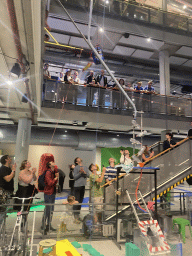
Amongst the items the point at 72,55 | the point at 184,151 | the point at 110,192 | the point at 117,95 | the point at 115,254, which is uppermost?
the point at 72,55

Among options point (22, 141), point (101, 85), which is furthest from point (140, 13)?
point (22, 141)

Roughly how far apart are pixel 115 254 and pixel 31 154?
23.7 ft

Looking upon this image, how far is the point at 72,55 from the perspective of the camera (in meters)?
9.00

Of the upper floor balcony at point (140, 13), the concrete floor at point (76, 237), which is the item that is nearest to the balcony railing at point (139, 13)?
the upper floor balcony at point (140, 13)

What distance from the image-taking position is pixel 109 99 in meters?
7.18

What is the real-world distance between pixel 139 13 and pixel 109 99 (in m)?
3.48

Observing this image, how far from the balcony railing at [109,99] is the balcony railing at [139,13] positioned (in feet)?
8.95

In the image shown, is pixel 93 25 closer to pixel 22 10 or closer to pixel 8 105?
pixel 8 105

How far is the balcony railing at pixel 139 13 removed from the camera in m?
7.09

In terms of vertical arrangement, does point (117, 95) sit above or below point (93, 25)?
below

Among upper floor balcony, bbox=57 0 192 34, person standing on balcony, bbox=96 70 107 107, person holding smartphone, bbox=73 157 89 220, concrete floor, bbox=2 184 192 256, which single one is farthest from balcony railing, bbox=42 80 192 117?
concrete floor, bbox=2 184 192 256

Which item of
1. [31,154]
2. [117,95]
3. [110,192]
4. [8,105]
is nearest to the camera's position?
[110,192]

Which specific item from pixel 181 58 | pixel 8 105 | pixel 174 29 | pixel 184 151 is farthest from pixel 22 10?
pixel 181 58

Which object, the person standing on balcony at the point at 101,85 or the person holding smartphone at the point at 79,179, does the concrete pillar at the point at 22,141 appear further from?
the person holding smartphone at the point at 79,179
